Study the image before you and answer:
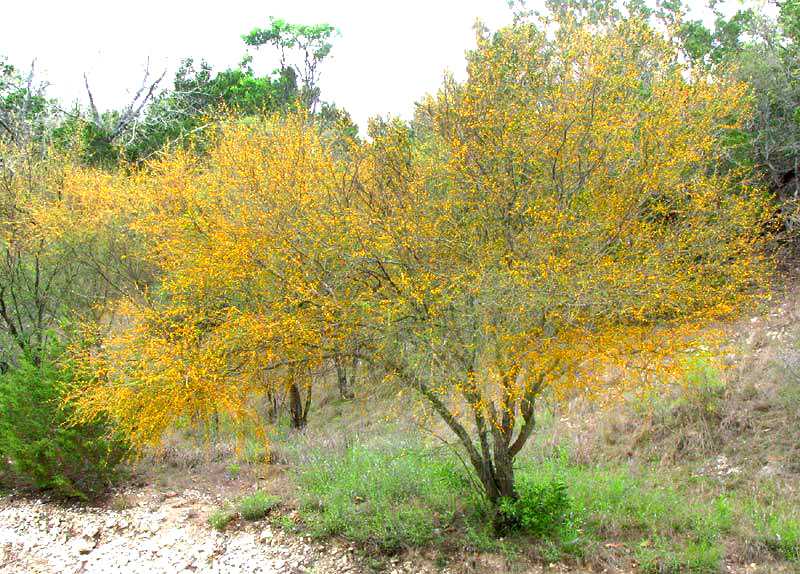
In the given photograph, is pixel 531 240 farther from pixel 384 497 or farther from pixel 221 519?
pixel 221 519

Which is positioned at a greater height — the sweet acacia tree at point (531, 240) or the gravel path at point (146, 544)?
the sweet acacia tree at point (531, 240)

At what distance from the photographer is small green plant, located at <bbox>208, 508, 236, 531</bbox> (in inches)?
266

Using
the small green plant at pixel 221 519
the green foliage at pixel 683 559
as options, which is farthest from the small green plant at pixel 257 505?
the green foliage at pixel 683 559

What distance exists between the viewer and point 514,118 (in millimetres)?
5594

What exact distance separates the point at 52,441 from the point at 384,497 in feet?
13.3

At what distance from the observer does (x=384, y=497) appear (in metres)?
6.48

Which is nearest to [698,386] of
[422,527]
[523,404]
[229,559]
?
[523,404]

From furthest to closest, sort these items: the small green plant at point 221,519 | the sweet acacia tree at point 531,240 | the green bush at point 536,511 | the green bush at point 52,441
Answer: the green bush at point 52,441 < the small green plant at point 221,519 < the green bush at point 536,511 < the sweet acacia tree at point 531,240

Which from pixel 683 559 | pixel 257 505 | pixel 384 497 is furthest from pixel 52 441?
pixel 683 559

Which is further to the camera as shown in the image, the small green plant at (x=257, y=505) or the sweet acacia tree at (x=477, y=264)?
the small green plant at (x=257, y=505)

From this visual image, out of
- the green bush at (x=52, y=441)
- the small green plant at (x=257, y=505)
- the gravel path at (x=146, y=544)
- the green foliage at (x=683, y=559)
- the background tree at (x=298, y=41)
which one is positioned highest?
the background tree at (x=298, y=41)

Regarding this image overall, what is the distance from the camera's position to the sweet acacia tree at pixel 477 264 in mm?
4895

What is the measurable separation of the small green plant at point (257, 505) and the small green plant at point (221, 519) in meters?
0.12

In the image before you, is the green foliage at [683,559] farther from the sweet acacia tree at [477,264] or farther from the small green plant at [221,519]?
the small green plant at [221,519]
